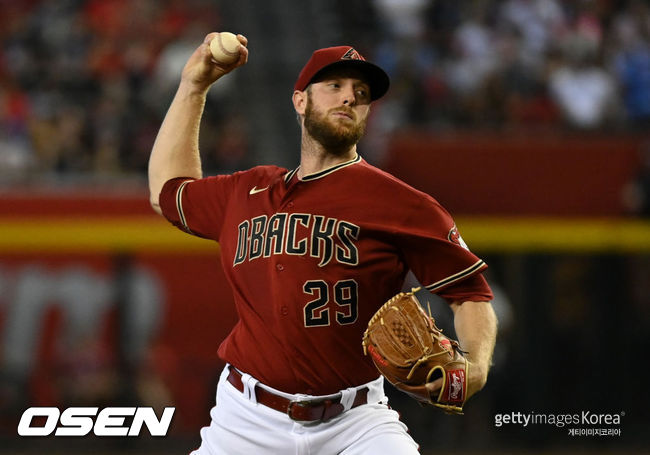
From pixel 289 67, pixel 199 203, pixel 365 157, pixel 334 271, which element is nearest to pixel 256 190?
pixel 199 203

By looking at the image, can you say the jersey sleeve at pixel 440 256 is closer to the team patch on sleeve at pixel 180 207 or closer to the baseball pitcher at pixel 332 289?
→ the baseball pitcher at pixel 332 289

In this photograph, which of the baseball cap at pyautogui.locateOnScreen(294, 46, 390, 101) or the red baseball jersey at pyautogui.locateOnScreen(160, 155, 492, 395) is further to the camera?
the baseball cap at pyautogui.locateOnScreen(294, 46, 390, 101)

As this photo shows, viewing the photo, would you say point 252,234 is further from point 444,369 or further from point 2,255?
point 2,255

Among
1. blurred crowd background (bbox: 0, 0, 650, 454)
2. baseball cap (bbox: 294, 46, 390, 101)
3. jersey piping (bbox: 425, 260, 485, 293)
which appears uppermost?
baseball cap (bbox: 294, 46, 390, 101)

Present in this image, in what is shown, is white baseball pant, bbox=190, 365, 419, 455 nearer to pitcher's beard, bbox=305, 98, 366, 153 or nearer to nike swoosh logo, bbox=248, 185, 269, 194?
nike swoosh logo, bbox=248, 185, 269, 194

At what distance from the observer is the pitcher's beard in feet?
11.3

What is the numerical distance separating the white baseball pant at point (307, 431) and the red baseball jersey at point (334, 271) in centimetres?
8

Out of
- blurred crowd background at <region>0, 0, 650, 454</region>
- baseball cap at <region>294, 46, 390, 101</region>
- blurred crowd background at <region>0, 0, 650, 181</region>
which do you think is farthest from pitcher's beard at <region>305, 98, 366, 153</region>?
blurred crowd background at <region>0, 0, 650, 181</region>

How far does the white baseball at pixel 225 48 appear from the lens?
3788 mm

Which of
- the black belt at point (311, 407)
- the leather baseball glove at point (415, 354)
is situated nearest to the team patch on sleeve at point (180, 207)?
the black belt at point (311, 407)

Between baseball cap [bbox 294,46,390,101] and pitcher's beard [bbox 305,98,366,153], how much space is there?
0.11 m

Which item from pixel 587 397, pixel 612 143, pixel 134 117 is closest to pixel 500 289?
pixel 587 397

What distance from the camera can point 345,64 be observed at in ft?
→ 11.5

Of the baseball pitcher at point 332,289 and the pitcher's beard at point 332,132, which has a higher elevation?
the pitcher's beard at point 332,132
